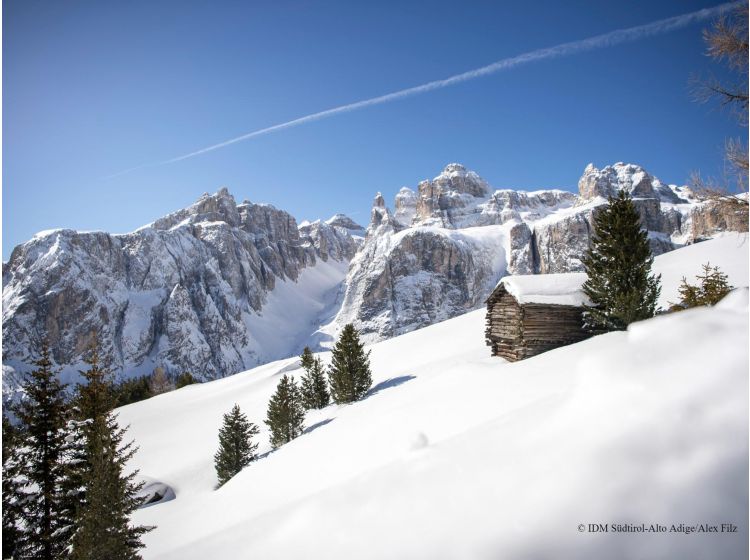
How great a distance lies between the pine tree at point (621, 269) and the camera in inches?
509

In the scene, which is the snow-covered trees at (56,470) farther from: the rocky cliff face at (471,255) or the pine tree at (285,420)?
the rocky cliff face at (471,255)

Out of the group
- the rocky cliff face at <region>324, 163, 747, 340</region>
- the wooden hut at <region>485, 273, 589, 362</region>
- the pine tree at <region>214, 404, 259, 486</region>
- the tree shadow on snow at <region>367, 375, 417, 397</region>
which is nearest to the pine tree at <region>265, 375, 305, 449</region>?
the pine tree at <region>214, 404, 259, 486</region>

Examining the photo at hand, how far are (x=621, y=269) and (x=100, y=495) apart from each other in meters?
17.0

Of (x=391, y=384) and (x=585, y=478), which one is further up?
(x=585, y=478)

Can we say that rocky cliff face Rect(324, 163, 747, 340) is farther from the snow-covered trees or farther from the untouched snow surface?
the untouched snow surface

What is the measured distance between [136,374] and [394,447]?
4692 inches

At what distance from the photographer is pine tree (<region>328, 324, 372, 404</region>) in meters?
19.4

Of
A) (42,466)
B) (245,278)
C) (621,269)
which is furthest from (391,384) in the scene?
(245,278)

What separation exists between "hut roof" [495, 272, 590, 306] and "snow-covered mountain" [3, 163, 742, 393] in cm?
8883

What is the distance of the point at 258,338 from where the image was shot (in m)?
135

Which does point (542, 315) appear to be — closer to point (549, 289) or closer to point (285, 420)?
point (549, 289)

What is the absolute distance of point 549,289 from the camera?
15.8 m

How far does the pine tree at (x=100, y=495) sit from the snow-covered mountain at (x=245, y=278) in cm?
A: 10328

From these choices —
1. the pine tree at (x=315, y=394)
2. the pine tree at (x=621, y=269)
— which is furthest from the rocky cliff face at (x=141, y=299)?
the pine tree at (x=621, y=269)
